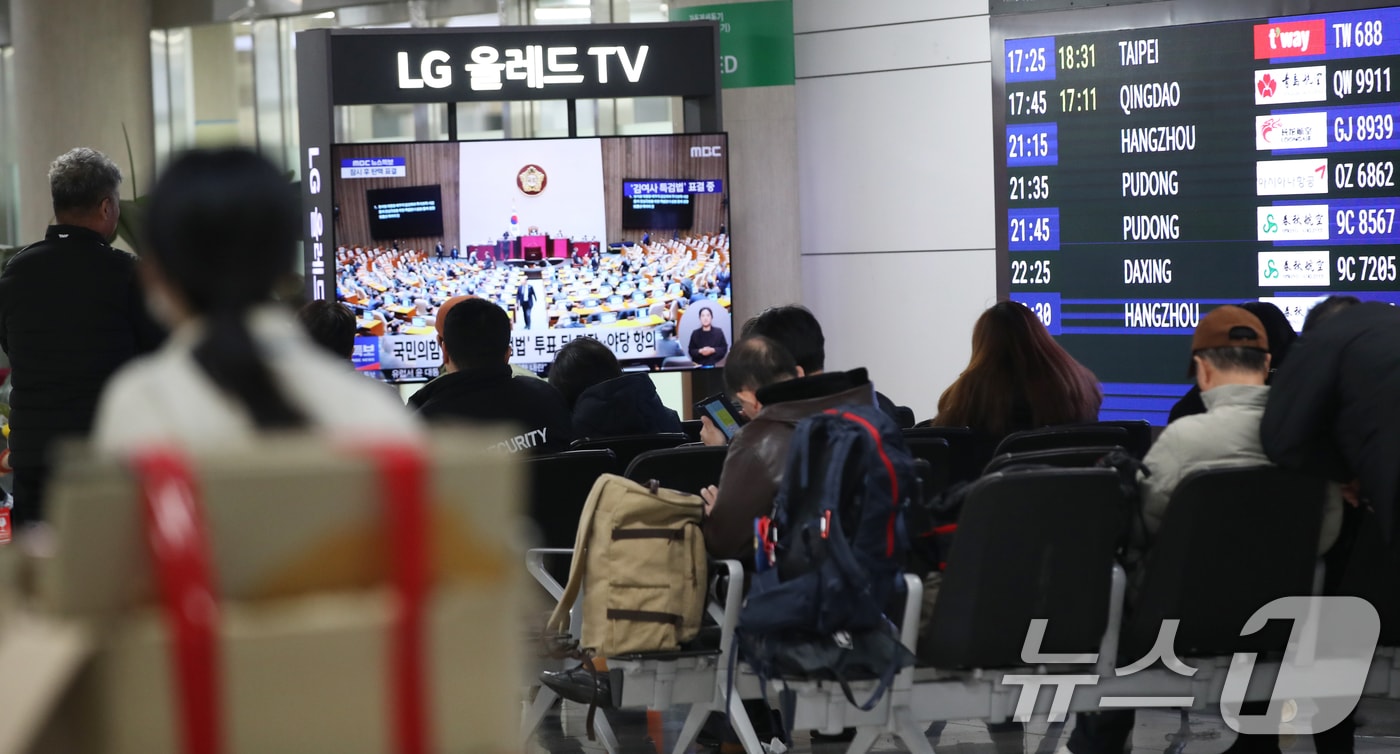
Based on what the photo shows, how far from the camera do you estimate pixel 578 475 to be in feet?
14.8

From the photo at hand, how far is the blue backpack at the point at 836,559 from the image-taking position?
356 centimetres

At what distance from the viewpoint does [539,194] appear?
8.77m

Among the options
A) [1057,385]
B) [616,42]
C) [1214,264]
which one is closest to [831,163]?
[616,42]

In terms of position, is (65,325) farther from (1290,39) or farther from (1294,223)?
(1290,39)

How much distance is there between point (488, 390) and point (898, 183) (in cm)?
515

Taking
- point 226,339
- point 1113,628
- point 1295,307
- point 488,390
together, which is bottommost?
point 1113,628

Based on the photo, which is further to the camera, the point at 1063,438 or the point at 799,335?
the point at 1063,438

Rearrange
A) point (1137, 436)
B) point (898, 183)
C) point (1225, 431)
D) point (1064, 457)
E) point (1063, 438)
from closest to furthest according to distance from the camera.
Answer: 1. point (1225, 431)
2. point (1064, 457)
3. point (1063, 438)
4. point (1137, 436)
5. point (898, 183)

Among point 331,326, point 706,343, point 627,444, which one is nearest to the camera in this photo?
point 627,444

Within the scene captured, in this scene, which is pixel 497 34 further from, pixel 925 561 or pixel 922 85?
pixel 925 561

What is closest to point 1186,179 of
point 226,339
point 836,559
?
point 836,559

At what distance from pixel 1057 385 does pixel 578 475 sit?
199cm

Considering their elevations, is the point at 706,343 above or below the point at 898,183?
below

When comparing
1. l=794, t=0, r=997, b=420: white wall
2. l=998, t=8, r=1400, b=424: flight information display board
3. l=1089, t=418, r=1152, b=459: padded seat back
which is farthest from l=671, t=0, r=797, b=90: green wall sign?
l=1089, t=418, r=1152, b=459: padded seat back
